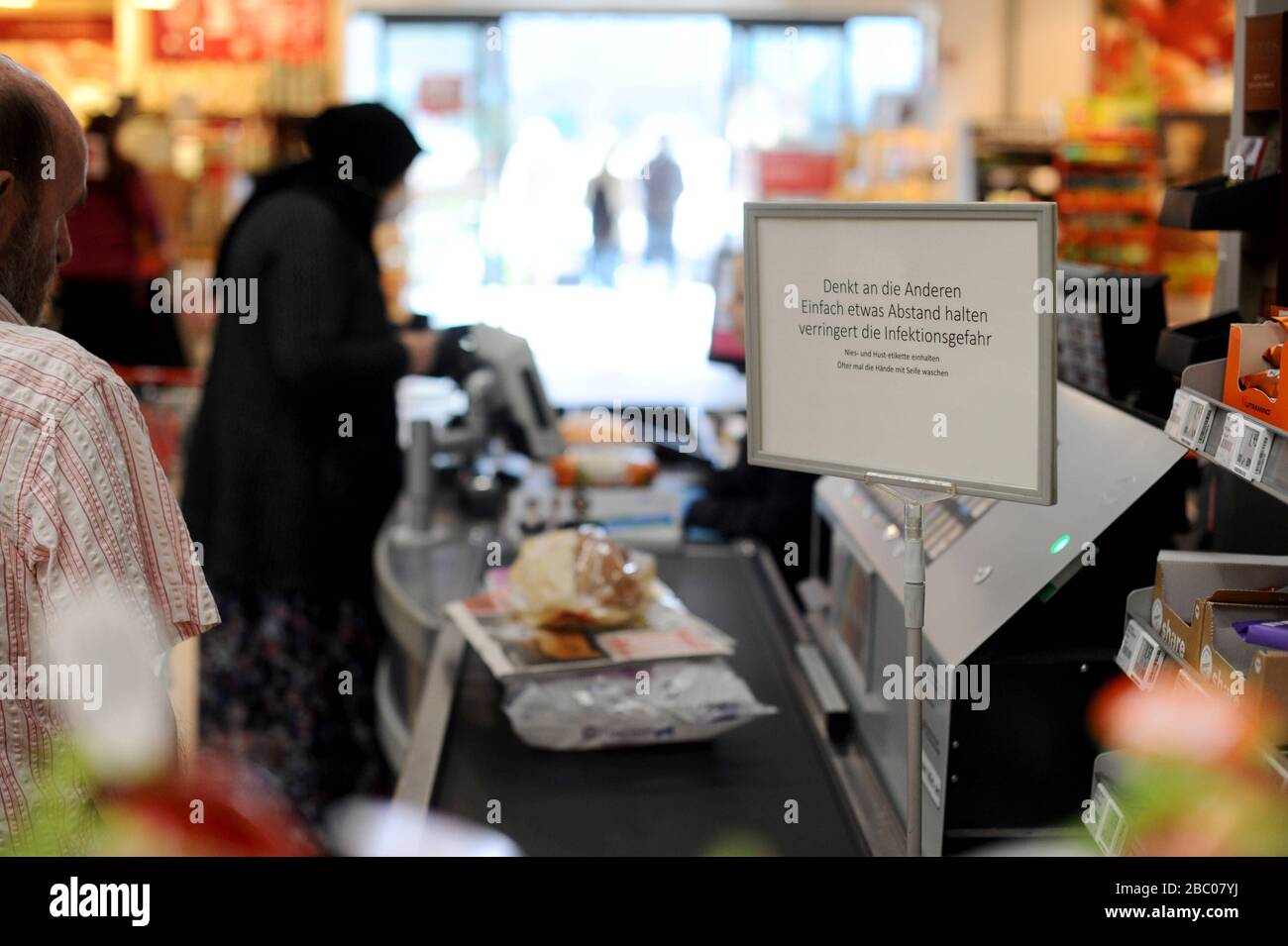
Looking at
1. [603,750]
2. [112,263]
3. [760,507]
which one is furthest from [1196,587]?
[112,263]

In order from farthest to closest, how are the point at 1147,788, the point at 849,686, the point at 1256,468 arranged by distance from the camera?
the point at 849,686, the point at 1147,788, the point at 1256,468

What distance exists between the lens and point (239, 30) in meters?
10.6

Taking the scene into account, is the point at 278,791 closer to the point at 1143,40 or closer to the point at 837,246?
the point at 837,246

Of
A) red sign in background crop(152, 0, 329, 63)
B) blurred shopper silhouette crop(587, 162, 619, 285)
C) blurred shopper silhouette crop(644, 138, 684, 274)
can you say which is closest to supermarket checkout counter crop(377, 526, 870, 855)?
red sign in background crop(152, 0, 329, 63)

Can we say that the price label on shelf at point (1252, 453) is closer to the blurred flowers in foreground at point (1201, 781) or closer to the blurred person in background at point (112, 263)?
the blurred flowers in foreground at point (1201, 781)

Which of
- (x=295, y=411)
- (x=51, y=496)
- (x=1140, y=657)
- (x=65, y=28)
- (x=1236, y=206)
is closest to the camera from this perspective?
(x=51, y=496)

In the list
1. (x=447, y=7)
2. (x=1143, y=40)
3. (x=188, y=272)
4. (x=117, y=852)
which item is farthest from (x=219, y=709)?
(x=1143, y=40)

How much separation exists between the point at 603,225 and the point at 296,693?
33.8 feet

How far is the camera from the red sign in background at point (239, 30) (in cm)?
1053

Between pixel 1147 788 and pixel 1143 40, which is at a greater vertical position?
pixel 1143 40

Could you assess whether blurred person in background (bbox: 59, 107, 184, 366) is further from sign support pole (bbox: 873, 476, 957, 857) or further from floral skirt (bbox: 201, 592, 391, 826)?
sign support pole (bbox: 873, 476, 957, 857)

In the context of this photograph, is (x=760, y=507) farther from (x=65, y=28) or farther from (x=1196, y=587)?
(x=65, y=28)
